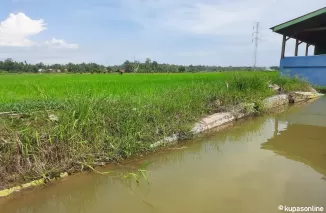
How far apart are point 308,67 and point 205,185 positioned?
11.1 m

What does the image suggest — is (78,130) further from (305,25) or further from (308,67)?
(305,25)

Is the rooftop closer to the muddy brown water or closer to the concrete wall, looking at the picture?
the concrete wall

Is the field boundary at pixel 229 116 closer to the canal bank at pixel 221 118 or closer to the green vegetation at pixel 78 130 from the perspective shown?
the canal bank at pixel 221 118

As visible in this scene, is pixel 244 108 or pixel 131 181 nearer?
pixel 131 181

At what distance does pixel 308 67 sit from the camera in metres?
11.9

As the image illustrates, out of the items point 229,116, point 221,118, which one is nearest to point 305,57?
point 229,116

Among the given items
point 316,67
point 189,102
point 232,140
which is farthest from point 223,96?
point 316,67

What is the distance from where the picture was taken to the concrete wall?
1155cm

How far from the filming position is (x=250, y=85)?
739 centimetres

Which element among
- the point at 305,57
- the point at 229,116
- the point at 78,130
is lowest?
the point at 229,116

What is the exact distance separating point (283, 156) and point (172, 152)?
1352 mm

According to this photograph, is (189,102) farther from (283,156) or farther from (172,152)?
(283,156)

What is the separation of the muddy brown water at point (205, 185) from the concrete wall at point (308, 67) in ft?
29.3

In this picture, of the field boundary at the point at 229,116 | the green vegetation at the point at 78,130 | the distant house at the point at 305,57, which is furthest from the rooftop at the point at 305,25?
the green vegetation at the point at 78,130
